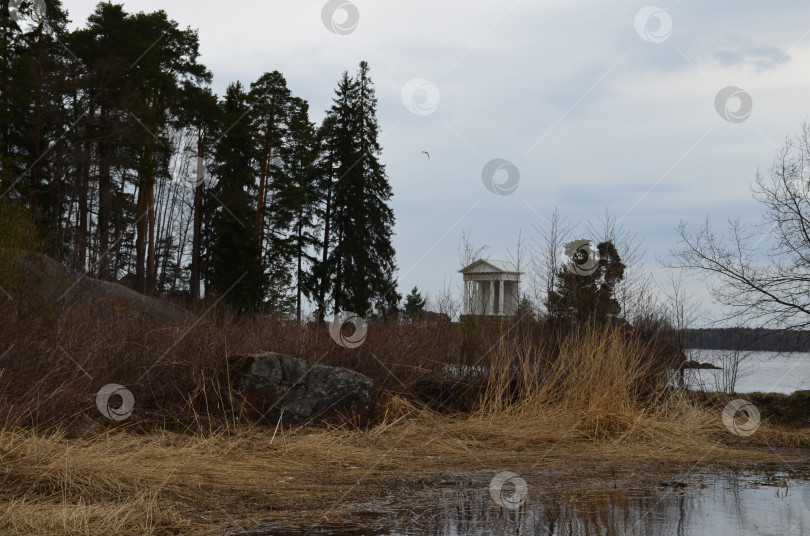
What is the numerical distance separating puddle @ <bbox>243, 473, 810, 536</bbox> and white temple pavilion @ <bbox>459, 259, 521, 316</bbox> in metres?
5.61

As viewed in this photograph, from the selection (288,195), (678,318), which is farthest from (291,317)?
(288,195)

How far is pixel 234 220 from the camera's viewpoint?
36.1m

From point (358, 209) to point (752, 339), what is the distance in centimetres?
2477

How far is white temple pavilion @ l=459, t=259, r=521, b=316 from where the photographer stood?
520 inches

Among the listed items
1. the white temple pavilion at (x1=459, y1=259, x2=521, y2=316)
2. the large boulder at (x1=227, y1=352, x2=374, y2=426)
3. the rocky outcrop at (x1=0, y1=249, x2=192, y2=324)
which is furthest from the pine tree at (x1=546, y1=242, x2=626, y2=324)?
the rocky outcrop at (x1=0, y1=249, x2=192, y2=324)

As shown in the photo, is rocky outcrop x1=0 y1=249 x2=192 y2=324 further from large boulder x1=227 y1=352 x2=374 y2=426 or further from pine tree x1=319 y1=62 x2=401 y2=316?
pine tree x1=319 y1=62 x2=401 y2=316

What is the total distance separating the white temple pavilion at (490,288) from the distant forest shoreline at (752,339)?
3.32m

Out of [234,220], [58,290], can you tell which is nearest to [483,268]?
[58,290]

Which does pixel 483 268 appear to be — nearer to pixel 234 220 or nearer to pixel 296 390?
pixel 296 390

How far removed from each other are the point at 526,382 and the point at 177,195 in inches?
1553

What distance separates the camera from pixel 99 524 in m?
5.46

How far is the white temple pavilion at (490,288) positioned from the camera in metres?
13.2

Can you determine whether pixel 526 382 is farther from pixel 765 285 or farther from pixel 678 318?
pixel 765 285

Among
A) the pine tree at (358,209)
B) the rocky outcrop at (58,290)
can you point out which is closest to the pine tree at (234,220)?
the pine tree at (358,209)
